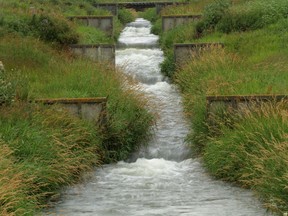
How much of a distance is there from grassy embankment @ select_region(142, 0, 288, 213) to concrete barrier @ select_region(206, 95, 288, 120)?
11cm

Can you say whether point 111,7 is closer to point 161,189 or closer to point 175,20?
point 175,20

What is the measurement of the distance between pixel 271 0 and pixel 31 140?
1752cm

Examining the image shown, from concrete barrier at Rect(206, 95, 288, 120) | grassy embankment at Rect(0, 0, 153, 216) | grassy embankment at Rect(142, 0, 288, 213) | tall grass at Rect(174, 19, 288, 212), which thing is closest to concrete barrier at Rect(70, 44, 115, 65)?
grassy embankment at Rect(0, 0, 153, 216)

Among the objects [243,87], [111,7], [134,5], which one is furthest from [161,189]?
[134,5]

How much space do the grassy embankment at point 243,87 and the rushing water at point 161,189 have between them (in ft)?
1.24

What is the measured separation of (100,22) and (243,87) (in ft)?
57.1

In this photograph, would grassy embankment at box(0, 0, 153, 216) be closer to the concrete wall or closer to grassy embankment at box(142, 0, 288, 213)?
grassy embankment at box(142, 0, 288, 213)

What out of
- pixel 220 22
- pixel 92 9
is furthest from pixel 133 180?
pixel 92 9

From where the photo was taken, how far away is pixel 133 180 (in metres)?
14.3

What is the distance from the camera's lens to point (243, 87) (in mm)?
16828

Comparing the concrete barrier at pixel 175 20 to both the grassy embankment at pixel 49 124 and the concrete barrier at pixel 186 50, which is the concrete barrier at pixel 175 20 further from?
the grassy embankment at pixel 49 124

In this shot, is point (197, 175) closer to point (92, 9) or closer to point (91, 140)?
point (91, 140)

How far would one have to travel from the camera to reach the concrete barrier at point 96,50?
81.2ft

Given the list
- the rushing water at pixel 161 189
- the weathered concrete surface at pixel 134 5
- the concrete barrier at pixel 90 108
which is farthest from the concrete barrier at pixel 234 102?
the weathered concrete surface at pixel 134 5
